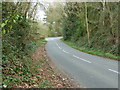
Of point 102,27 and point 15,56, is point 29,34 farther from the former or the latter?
point 102,27

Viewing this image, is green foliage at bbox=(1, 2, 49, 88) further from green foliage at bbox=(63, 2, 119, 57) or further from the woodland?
green foliage at bbox=(63, 2, 119, 57)

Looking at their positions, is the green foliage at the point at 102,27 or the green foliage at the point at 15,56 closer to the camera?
the green foliage at the point at 15,56

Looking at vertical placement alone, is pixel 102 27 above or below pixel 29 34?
above

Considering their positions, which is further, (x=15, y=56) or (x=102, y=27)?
(x=102, y=27)

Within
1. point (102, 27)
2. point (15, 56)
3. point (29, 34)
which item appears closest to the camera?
point (15, 56)

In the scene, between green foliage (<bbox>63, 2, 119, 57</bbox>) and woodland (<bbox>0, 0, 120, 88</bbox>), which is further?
green foliage (<bbox>63, 2, 119, 57</bbox>)

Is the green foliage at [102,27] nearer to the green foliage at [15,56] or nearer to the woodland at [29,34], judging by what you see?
the woodland at [29,34]

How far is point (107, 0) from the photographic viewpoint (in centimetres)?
1816

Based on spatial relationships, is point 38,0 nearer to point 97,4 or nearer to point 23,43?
point 23,43

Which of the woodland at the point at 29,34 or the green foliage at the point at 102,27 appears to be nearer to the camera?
the woodland at the point at 29,34

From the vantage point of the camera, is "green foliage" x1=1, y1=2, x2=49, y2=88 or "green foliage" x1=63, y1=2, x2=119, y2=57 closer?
"green foliage" x1=1, y1=2, x2=49, y2=88

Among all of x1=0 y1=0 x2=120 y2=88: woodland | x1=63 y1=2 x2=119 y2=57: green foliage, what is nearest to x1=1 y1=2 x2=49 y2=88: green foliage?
x1=0 y1=0 x2=120 y2=88: woodland

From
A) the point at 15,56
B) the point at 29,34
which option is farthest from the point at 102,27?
the point at 15,56

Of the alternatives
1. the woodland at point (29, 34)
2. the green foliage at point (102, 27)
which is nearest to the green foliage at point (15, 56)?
the woodland at point (29, 34)
